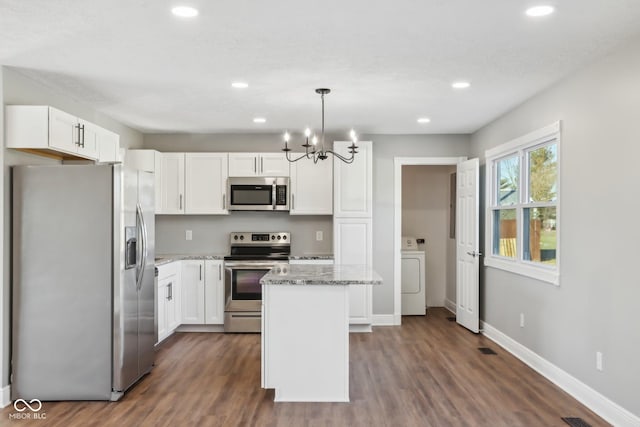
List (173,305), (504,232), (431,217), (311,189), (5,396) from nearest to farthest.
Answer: (5,396) < (504,232) < (173,305) < (311,189) < (431,217)

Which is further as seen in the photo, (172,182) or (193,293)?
(172,182)

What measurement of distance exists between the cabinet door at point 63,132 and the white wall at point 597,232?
3921 mm

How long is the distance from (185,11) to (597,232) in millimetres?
3026

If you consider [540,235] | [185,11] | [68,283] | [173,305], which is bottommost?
[173,305]

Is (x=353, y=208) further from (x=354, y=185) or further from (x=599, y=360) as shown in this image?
(x=599, y=360)

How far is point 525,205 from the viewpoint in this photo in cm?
466

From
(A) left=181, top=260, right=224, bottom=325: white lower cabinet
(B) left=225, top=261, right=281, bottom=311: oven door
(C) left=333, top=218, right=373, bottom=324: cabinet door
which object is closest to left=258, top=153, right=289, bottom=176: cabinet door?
(C) left=333, top=218, right=373, bottom=324: cabinet door

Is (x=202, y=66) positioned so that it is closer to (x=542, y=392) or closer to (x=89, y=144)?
(x=89, y=144)

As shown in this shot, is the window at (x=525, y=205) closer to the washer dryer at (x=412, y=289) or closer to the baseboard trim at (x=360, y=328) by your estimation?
the washer dryer at (x=412, y=289)

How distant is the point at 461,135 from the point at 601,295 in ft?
11.1

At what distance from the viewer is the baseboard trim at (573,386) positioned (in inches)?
122

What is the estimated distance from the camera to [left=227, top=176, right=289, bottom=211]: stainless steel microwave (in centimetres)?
607

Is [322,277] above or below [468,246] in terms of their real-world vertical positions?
below

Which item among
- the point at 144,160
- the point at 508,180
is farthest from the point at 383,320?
the point at 144,160
